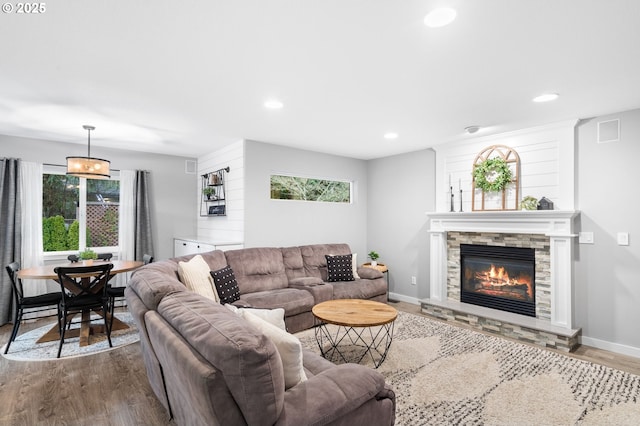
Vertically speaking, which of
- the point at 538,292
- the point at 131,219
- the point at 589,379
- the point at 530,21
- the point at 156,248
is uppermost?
the point at 530,21

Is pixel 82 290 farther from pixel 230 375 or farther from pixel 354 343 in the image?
pixel 230 375

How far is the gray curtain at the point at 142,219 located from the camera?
534cm

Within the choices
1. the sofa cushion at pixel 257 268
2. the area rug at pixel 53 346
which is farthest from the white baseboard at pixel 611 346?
the area rug at pixel 53 346

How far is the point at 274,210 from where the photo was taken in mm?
5012

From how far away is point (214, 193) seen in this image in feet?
17.9

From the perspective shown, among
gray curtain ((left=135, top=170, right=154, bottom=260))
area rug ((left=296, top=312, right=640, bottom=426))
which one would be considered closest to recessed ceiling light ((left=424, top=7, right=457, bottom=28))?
area rug ((left=296, top=312, right=640, bottom=426))

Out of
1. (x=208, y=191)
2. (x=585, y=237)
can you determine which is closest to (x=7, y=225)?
(x=208, y=191)

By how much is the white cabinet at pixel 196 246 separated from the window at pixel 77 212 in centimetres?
94

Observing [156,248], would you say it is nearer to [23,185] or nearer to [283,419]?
[23,185]

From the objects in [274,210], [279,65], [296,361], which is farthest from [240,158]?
[296,361]

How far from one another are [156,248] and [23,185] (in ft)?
6.44

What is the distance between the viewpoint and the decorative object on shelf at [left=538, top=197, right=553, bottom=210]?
384 centimetres

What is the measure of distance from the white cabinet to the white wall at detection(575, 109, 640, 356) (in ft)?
14.0

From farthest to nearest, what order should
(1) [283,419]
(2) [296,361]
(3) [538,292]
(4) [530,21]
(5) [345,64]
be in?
(3) [538,292], (5) [345,64], (4) [530,21], (2) [296,361], (1) [283,419]
